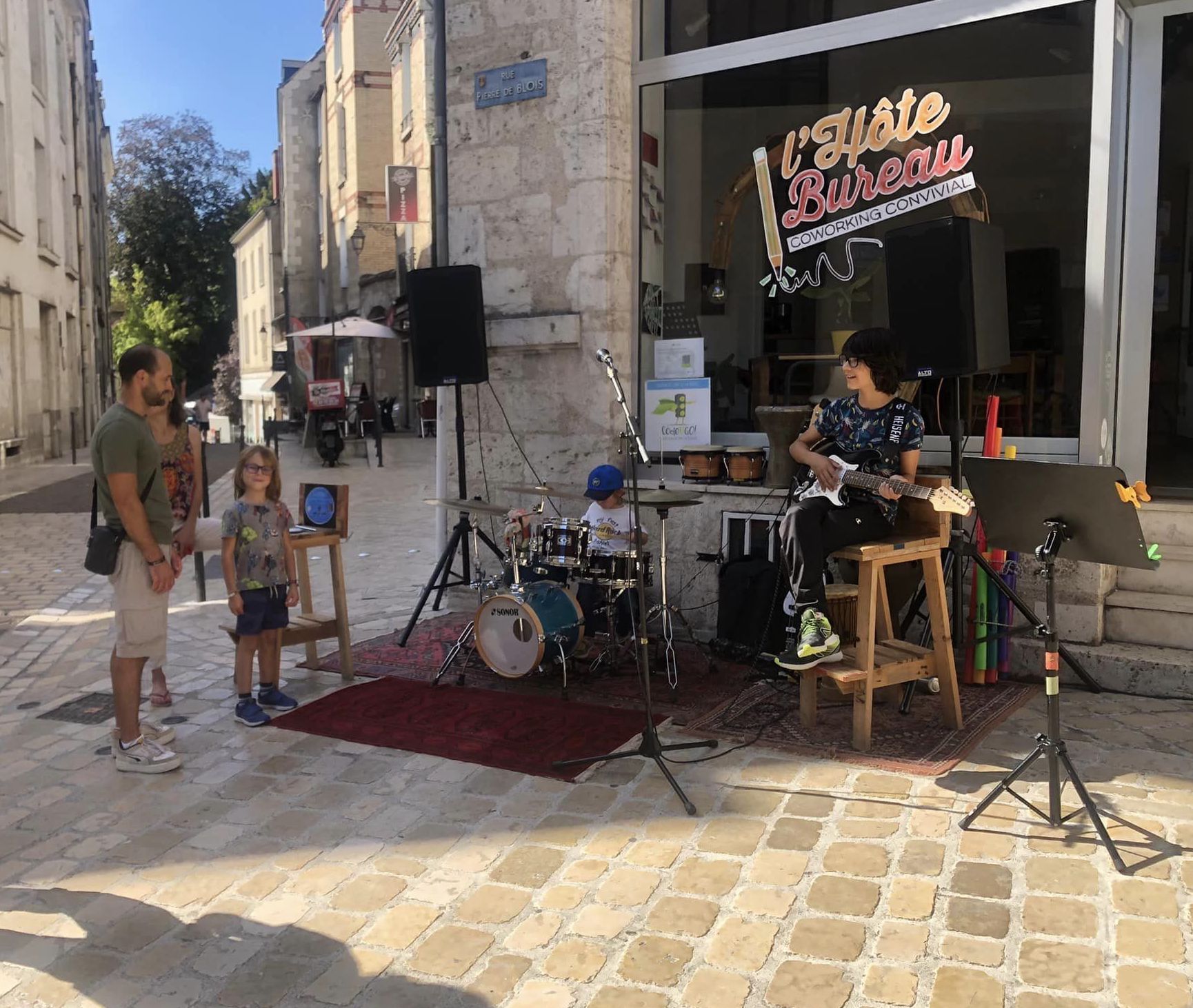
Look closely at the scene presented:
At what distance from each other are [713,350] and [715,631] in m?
1.76

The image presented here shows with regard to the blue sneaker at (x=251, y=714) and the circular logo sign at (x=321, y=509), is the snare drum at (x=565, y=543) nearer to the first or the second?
the circular logo sign at (x=321, y=509)

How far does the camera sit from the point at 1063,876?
3143mm

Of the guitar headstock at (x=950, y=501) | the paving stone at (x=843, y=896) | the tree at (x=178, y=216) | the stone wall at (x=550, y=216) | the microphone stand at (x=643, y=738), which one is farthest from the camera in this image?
the tree at (x=178, y=216)

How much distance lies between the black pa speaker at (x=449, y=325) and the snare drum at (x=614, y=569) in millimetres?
1742

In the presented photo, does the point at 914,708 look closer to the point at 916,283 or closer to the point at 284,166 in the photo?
the point at 916,283

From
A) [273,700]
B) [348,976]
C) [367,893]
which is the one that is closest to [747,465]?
[273,700]

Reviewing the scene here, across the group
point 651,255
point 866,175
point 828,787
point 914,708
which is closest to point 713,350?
point 651,255

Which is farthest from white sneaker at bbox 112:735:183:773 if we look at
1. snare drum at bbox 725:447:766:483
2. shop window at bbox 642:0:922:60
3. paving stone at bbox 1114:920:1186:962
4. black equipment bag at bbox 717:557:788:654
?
shop window at bbox 642:0:922:60

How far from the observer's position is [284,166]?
1385 inches

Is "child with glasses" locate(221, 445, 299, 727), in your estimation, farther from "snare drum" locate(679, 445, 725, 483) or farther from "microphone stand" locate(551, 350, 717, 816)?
"snare drum" locate(679, 445, 725, 483)

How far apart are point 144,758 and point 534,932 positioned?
2.05 meters

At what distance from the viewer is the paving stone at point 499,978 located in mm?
2617

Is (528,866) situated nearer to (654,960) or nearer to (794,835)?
(654,960)

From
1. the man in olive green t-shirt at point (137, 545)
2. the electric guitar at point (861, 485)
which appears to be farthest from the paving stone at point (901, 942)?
the man in olive green t-shirt at point (137, 545)
